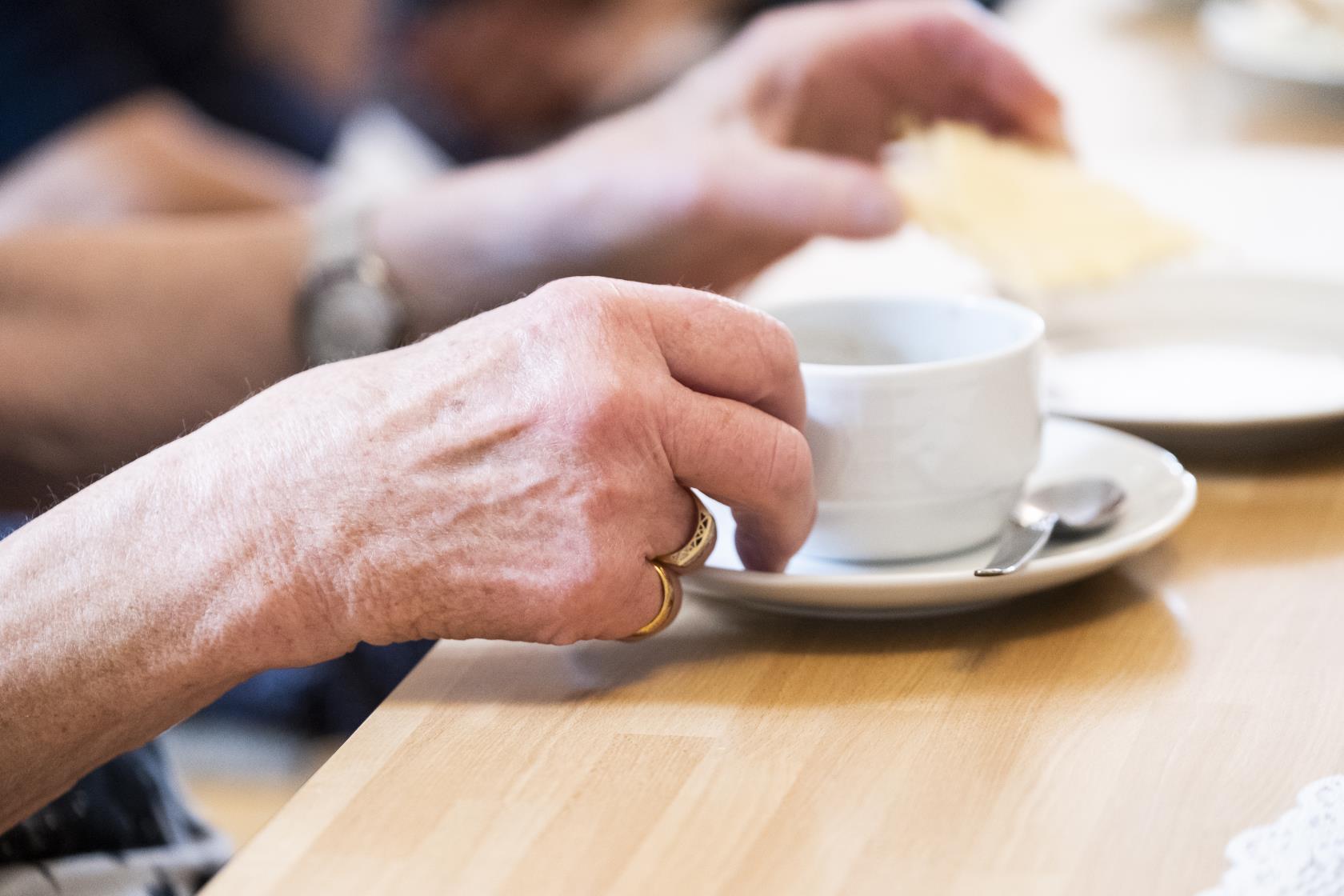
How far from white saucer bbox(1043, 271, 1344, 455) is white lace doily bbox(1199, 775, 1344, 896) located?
27 centimetres

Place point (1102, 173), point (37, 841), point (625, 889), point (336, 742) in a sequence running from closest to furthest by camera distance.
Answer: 1. point (625, 889)
2. point (37, 841)
3. point (336, 742)
4. point (1102, 173)

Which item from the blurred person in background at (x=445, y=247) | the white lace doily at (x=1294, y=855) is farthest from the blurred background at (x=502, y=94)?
the white lace doily at (x=1294, y=855)

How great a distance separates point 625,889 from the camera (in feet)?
1.21

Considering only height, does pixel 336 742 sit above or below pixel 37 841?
below

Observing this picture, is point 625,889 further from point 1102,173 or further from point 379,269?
point 1102,173

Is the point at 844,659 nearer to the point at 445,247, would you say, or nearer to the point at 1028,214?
the point at 1028,214

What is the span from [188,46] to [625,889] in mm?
1600

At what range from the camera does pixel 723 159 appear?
981 millimetres

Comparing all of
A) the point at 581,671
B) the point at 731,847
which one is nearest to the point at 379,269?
the point at 581,671

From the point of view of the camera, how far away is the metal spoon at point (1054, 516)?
0.52m

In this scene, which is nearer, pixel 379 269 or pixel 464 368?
pixel 464 368

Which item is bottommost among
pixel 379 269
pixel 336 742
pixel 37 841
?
pixel 336 742

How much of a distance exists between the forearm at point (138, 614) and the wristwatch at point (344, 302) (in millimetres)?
545

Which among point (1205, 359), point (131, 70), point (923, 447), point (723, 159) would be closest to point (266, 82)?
point (131, 70)
